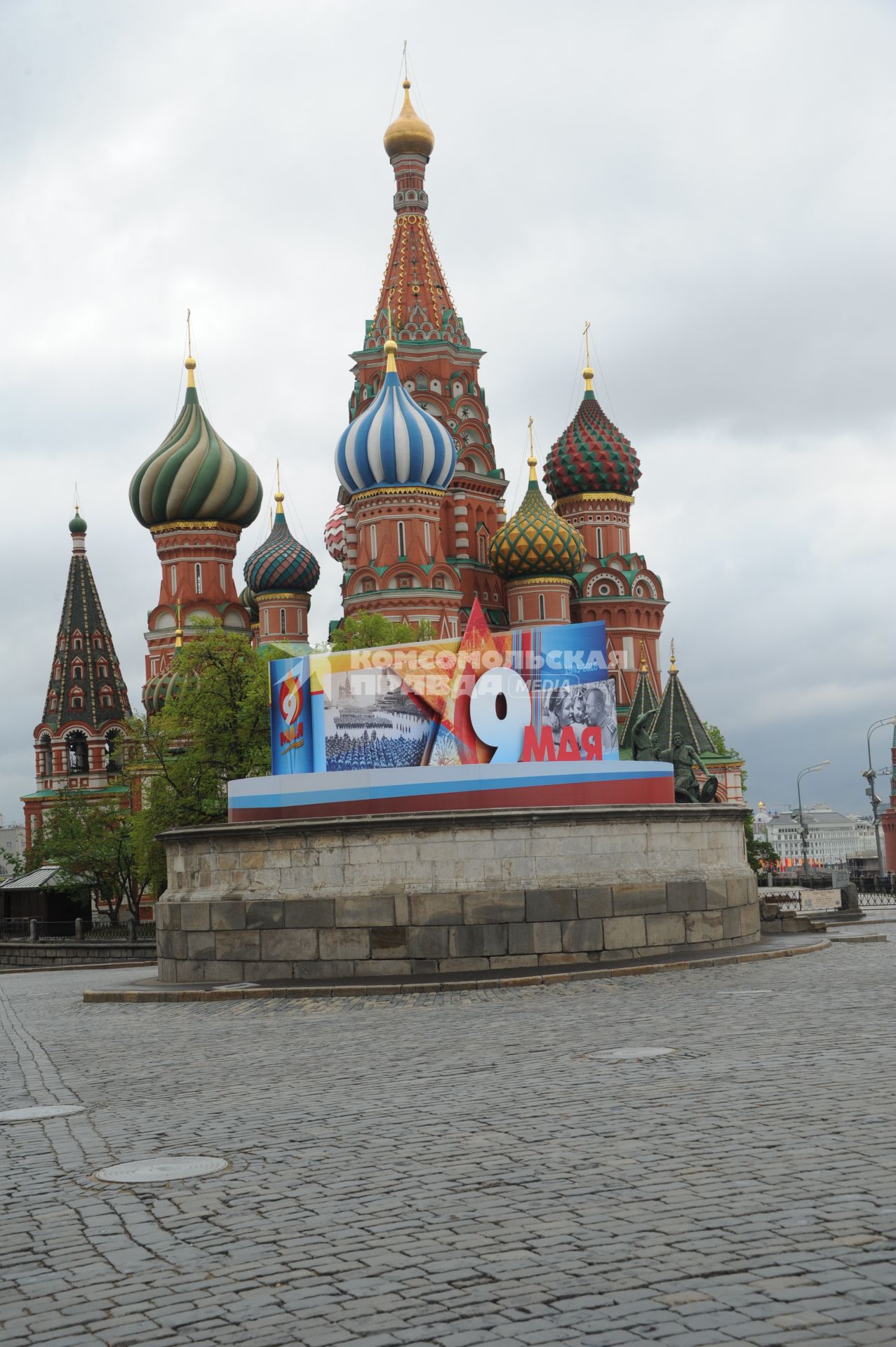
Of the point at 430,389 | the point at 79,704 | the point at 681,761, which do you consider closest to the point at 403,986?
the point at 681,761

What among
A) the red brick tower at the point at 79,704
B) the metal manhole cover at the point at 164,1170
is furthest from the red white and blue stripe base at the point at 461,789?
the red brick tower at the point at 79,704

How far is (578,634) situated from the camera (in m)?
21.1

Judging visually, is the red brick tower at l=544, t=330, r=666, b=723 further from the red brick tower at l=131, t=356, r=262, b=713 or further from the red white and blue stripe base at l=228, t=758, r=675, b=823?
the red white and blue stripe base at l=228, t=758, r=675, b=823

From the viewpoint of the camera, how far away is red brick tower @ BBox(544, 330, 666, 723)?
202ft

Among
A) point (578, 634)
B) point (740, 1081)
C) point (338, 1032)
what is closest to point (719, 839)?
point (578, 634)

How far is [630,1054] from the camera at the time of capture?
10688 mm

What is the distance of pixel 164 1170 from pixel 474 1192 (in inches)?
70.2

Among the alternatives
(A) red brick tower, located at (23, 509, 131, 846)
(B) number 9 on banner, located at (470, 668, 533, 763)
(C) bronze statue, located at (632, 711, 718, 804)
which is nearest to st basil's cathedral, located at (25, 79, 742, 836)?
(A) red brick tower, located at (23, 509, 131, 846)

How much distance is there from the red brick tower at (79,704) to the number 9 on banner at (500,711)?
56.6 meters

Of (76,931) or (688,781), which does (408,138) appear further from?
(688,781)

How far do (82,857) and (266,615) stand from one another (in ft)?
49.9

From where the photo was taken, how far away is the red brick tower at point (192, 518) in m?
64.0

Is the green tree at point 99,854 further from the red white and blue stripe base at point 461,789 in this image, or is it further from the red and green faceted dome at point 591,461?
the red white and blue stripe base at point 461,789

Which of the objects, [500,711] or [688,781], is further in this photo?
[688,781]
